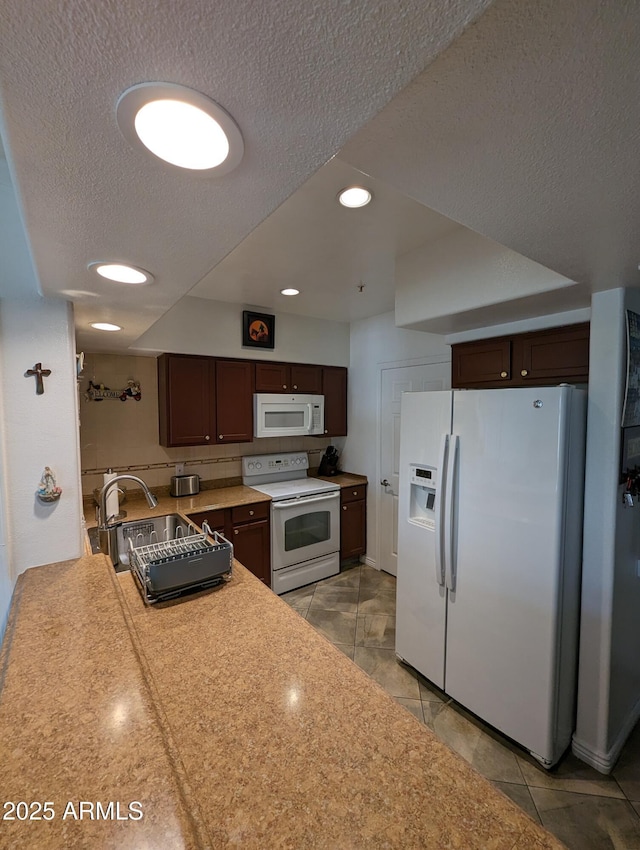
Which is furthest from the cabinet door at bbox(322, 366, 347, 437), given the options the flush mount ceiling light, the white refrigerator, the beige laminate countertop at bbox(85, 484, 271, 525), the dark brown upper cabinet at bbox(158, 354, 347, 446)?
the flush mount ceiling light

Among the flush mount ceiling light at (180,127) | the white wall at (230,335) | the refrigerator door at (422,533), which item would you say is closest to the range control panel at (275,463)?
the white wall at (230,335)

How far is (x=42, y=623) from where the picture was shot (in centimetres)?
113

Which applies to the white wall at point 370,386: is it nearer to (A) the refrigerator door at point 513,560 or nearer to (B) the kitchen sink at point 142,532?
(A) the refrigerator door at point 513,560

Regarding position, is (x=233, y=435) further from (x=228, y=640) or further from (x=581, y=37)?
(x=581, y=37)

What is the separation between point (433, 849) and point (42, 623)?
122 cm

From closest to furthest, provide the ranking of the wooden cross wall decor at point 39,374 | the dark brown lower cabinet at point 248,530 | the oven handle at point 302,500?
the wooden cross wall decor at point 39,374
the dark brown lower cabinet at point 248,530
the oven handle at point 302,500

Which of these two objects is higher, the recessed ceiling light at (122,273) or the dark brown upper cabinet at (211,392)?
the recessed ceiling light at (122,273)

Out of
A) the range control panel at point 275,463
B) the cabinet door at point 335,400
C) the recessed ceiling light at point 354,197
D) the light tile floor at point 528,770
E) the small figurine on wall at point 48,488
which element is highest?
the recessed ceiling light at point 354,197

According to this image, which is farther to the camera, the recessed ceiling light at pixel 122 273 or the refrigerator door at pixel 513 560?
the refrigerator door at pixel 513 560

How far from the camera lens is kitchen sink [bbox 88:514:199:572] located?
218 cm

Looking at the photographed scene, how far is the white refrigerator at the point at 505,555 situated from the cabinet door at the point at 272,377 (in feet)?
4.97

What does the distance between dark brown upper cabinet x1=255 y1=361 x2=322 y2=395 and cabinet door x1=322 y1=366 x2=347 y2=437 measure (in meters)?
0.10

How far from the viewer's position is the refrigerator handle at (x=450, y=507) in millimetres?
1864

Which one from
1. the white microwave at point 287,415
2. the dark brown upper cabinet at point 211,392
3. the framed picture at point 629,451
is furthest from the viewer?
the white microwave at point 287,415
